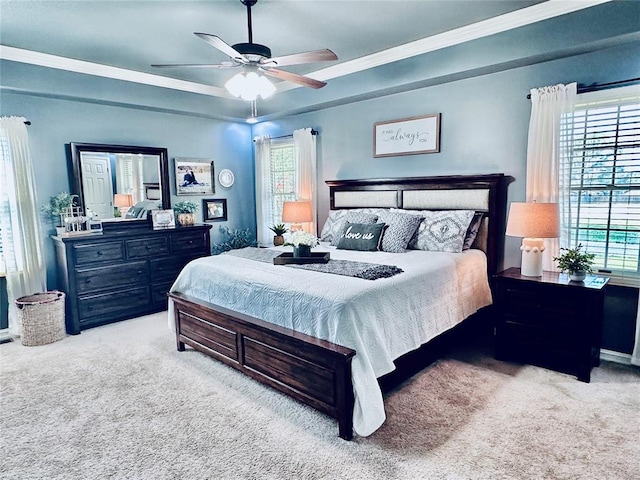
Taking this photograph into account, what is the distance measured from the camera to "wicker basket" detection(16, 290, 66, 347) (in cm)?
369

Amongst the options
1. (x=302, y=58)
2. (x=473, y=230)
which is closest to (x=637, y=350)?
(x=473, y=230)

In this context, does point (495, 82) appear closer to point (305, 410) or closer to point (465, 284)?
point (465, 284)

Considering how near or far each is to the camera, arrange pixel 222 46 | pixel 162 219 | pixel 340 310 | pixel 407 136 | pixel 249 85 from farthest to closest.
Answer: pixel 162 219 < pixel 407 136 < pixel 249 85 < pixel 222 46 < pixel 340 310

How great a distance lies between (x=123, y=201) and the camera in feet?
15.3

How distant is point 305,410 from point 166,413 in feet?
2.99

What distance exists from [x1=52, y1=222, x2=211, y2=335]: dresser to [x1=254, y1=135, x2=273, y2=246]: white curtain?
119 centimetres

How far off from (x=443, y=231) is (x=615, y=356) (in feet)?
5.58

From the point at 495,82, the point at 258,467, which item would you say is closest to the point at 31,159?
the point at 258,467

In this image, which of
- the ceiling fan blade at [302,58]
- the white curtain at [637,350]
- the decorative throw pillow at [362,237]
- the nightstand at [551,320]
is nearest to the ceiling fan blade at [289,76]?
the ceiling fan blade at [302,58]

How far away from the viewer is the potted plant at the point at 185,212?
16.6 ft

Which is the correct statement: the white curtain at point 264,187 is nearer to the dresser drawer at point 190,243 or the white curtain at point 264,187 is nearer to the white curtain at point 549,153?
the dresser drawer at point 190,243

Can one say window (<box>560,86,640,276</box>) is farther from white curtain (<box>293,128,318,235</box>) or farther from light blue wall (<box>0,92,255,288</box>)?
light blue wall (<box>0,92,255,288</box>)

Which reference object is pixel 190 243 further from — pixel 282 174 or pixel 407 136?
pixel 407 136

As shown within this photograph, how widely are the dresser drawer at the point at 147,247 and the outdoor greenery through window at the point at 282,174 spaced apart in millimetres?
1718
